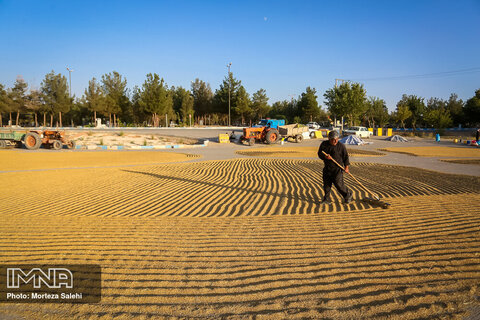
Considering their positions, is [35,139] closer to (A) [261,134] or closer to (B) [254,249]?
(A) [261,134]

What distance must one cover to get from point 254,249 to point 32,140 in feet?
77.1

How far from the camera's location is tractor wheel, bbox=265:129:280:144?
24.4 metres

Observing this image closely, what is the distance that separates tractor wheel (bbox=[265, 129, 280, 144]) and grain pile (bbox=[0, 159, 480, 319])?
16.4m

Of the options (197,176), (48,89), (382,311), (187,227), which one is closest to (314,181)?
(197,176)

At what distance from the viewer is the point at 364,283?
124 inches

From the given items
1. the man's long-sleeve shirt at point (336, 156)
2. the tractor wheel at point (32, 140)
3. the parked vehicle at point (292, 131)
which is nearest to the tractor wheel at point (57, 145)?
the tractor wheel at point (32, 140)

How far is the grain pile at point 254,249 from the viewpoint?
2801 millimetres

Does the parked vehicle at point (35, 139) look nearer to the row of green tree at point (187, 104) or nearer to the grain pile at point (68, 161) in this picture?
the grain pile at point (68, 161)

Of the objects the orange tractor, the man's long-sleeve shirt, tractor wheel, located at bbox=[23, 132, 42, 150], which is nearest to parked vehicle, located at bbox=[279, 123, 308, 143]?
the orange tractor

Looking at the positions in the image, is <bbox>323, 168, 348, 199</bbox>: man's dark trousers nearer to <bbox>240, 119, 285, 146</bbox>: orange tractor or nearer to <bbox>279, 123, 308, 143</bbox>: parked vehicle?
<bbox>240, 119, 285, 146</bbox>: orange tractor

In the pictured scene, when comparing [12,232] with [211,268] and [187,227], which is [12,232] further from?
[211,268]

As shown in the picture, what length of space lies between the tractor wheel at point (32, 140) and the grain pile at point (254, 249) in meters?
15.5

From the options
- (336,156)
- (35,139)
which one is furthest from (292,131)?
(35,139)

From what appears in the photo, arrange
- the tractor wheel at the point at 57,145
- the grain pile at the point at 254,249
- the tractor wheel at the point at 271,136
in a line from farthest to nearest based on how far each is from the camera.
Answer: the tractor wheel at the point at 271,136 → the tractor wheel at the point at 57,145 → the grain pile at the point at 254,249
